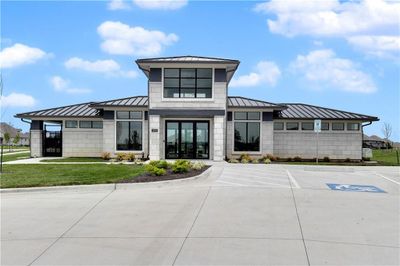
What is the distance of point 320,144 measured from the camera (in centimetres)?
2569

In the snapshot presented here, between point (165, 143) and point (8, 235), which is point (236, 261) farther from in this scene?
point (165, 143)

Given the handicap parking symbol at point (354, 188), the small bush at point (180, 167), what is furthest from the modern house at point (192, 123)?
the handicap parking symbol at point (354, 188)

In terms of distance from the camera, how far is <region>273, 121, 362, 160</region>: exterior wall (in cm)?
2561

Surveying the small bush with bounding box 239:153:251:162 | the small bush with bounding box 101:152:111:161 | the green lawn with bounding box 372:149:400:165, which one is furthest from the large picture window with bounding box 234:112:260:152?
the small bush with bounding box 101:152:111:161

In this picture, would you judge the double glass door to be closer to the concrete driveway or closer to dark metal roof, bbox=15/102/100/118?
dark metal roof, bbox=15/102/100/118

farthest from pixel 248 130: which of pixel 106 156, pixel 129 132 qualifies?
pixel 106 156

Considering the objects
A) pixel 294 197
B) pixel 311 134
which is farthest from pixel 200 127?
pixel 294 197

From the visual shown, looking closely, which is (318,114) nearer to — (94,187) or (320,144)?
(320,144)

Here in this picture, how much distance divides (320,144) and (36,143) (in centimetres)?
2039

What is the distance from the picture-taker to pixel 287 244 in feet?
19.5

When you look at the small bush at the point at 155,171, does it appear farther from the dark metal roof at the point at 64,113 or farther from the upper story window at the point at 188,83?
the dark metal roof at the point at 64,113

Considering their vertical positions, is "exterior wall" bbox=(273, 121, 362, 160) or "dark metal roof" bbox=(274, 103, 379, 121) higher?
"dark metal roof" bbox=(274, 103, 379, 121)

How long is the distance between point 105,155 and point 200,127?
22.1ft

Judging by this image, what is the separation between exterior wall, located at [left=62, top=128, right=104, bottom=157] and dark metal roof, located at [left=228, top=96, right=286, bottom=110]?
31.6 ft
